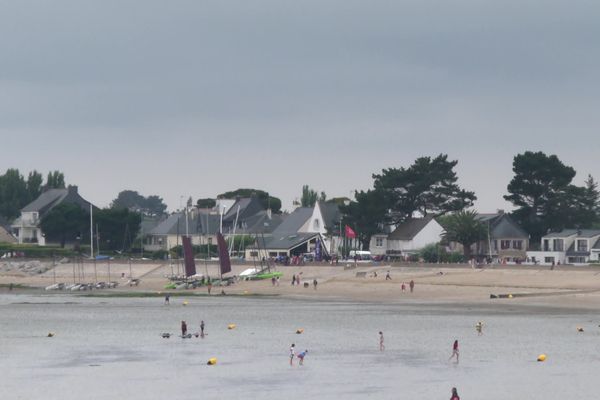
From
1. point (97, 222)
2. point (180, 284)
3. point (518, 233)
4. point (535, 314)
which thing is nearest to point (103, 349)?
point (535, 314)

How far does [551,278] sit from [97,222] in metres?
84.6

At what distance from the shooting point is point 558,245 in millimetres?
138500

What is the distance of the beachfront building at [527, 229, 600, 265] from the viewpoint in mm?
134375

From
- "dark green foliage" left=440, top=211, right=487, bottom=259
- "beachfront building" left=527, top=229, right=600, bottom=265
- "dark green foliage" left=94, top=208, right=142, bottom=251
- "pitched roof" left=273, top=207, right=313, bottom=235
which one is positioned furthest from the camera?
"dark green foliage" left=94, top=208, right=142, bottom=251

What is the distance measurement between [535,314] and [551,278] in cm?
2583

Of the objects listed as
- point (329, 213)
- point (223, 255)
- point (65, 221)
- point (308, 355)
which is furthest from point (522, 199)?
point (308, 355)

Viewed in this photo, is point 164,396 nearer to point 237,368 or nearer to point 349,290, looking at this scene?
point 237,368

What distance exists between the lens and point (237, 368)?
2082 inches

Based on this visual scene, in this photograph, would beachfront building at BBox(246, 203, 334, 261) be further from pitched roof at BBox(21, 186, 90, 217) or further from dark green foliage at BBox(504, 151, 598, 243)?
pitched roof at BBox(21, 186, 90, 217)

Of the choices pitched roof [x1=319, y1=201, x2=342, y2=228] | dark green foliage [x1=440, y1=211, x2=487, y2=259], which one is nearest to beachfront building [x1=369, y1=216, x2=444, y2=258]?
dark green foliage [x1=440, y1=211, x2=487, y2=259]

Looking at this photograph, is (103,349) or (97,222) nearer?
(103,349)

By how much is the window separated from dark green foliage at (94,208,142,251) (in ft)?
205

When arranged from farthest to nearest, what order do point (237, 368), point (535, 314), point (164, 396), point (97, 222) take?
point (97, 222) < point (535, 314) < point (237, 368) < point (164, 396)

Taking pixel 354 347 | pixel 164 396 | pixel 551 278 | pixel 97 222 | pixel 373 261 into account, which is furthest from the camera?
pixel 97 222
